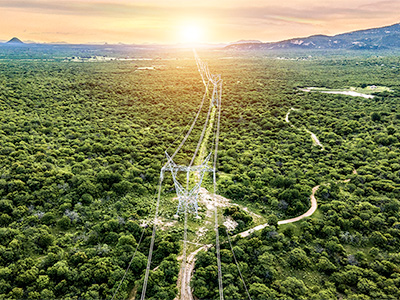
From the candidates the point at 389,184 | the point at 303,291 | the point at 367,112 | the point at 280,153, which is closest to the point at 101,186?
the point at 303,291

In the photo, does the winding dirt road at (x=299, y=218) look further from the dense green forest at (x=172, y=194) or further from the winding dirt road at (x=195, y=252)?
the dense green forest at (x=172, y=194)

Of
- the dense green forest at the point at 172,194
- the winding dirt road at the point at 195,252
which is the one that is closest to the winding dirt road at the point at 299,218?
the winding dirt road at the point at 195,252

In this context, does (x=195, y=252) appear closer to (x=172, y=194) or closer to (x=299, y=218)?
(x=172, y=194)

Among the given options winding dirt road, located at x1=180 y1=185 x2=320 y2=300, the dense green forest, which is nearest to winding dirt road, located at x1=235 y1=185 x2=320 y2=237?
winding dirt road, located at x1=180 y1=185 x2=320 y2=300

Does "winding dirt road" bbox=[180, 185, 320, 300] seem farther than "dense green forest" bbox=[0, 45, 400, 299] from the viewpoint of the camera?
No

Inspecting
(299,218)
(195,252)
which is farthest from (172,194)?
(299,218)

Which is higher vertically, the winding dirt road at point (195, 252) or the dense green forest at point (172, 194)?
the dense green forest at point (172, 194)

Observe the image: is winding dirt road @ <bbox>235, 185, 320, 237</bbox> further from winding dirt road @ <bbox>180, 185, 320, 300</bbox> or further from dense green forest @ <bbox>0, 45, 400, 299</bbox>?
dense green forest @ <bbox>0, 45, 400, 299</bbox>

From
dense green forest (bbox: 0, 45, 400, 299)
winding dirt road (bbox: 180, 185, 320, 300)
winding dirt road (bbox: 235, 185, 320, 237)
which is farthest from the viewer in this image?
winding dirt road (bbox: 235, 185, 320, 237)
